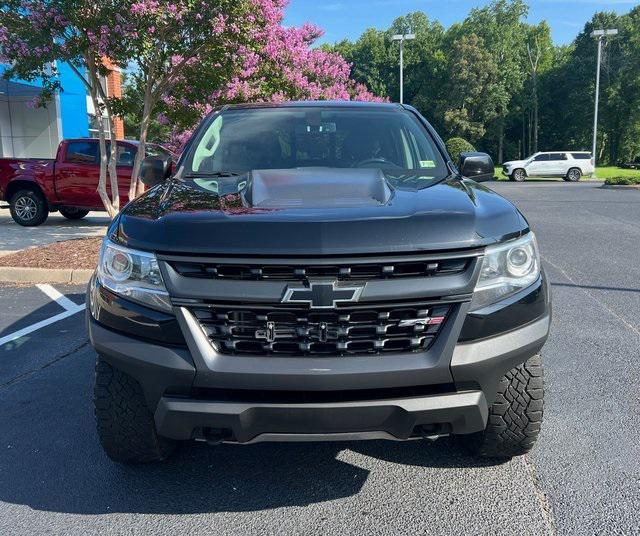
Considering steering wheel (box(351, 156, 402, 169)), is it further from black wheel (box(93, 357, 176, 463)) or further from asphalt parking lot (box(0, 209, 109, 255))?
asphalt parking lot (box(0, 209, 109, 255))

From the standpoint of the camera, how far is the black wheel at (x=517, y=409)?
2568mm

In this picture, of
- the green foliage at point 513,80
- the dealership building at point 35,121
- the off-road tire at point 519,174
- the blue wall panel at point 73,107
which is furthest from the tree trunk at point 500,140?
the dealership building at point 35,121

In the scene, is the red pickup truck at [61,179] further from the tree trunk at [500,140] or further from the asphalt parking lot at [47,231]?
the tree trunk at [500,140]

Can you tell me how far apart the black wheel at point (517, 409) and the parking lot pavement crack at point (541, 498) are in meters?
0.19

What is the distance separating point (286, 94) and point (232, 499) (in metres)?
11.4

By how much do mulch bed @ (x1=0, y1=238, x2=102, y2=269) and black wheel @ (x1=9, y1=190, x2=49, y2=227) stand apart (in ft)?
13.6

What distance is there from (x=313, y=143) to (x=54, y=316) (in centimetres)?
354

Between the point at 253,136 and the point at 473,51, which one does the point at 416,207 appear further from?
the point at 473,51

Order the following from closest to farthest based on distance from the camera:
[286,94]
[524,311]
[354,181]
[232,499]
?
[524,311]
[232,499]
[354,181]
[286,94]

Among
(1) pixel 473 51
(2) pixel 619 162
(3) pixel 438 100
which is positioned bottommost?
(2) pixel 619 162

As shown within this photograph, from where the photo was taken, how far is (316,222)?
7.35 ft

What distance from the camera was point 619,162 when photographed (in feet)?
186

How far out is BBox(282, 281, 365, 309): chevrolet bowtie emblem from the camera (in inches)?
86.2

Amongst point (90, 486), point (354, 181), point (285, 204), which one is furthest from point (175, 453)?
point (354, 181)
